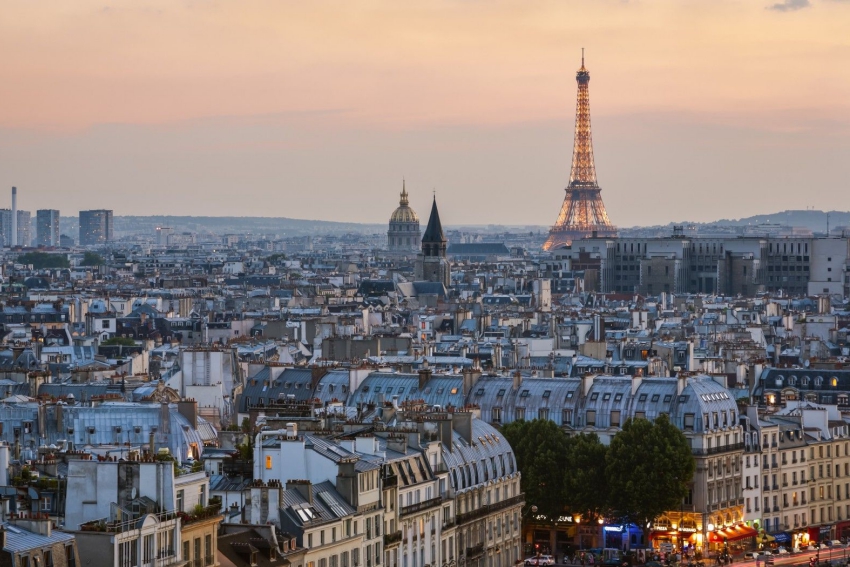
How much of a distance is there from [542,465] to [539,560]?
2.51 meters

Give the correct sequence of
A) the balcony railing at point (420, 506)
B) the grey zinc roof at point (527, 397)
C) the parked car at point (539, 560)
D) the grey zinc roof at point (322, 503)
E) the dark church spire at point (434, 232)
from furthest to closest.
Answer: the dark church spire at point (434, 232), the grey zinc roof at point (527, 397), the parked car at point (539, 560), the balcony railing at point (420, 506), the grey zinc roof at point (322, 503)

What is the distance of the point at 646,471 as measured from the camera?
5400 centimetres

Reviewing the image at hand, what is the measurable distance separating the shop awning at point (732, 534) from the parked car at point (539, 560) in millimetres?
5347

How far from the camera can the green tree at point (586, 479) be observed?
5366 cm

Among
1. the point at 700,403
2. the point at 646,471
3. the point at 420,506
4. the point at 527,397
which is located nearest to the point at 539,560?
the point at 646,471

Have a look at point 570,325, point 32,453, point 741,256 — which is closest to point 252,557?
point 32,453

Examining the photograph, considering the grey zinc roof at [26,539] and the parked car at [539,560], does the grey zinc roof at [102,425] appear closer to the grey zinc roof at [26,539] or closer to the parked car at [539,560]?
the parked car at [539,560]

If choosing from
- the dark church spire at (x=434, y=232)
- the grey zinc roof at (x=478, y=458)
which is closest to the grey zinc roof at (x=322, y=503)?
the grey zinc roof at (x=478, y=458)

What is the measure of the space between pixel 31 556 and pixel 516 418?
30.6m

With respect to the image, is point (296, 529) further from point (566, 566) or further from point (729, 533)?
point (729, 533)

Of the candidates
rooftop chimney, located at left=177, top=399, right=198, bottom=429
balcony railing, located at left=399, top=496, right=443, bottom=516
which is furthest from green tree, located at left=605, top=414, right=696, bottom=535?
rooftop chimney, located at left=177, top=399, right=198, bottom=429

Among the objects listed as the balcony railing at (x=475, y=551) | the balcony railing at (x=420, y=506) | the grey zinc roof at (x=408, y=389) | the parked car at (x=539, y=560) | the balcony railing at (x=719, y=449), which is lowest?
the parked car at (x=539, y=560)

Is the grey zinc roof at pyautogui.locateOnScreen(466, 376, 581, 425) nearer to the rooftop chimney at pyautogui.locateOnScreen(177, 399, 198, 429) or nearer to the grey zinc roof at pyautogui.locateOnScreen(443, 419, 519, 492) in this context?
the grey zinc roof at pyautogui.locateOnScreen(443, 419, 519, 492)

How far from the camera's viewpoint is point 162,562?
103 ft
